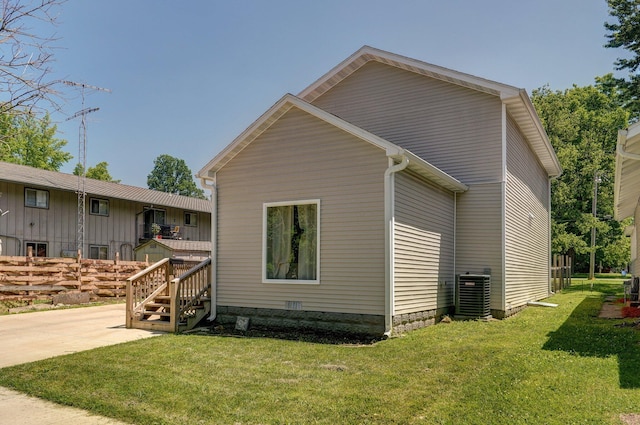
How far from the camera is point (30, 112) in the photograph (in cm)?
328

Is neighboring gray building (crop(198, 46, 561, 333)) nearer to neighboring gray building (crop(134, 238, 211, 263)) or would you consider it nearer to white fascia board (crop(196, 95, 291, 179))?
white fascia board (crop(196, 95, 291, 179))

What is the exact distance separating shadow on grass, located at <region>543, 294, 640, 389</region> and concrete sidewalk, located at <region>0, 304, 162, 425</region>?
18.3 ft

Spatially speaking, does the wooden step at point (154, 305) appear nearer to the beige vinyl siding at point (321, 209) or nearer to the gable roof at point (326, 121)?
the beige vinyl siding at point (321, 209)

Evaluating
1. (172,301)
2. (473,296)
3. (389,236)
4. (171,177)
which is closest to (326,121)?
(389,236)

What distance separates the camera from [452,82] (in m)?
11.7

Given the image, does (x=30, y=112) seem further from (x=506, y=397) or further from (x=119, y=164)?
(x=119, y=164)

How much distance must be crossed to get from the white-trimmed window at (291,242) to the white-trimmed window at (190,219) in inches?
821

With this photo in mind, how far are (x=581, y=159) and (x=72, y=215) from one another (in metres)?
29.0

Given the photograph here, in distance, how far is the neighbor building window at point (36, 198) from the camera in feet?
68.8

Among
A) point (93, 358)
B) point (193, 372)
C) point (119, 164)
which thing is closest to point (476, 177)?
point (193, 372)

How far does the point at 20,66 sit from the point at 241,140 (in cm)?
678

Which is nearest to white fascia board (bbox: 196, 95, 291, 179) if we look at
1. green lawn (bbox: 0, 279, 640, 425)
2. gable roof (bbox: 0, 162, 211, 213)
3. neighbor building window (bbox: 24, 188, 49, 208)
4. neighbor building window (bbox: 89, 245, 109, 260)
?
green lawn (bbox: 0, 279, 640, 425)

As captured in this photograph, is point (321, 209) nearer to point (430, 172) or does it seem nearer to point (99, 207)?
point (430, 172)

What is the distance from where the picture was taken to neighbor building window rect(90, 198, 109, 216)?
2372 cm
